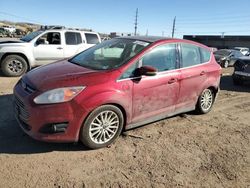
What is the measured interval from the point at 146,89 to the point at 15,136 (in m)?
2.20

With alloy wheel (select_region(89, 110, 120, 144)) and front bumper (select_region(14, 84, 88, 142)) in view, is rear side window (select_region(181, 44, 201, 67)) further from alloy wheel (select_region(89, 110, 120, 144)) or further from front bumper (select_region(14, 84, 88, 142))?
front bumper (select_region(14, 84, 88, 142))

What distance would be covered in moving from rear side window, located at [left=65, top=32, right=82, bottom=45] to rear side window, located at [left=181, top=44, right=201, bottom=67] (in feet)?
20.8

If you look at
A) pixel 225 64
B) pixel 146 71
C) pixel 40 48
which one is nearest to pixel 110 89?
pixel 146 71

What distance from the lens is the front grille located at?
155 inches

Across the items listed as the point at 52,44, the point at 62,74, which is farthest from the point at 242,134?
the point at 52,44

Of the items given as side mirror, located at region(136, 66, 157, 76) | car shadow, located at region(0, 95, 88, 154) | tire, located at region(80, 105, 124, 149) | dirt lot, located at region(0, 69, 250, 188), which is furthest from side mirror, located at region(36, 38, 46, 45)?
tire, located at region(80, 105, 124, 149)

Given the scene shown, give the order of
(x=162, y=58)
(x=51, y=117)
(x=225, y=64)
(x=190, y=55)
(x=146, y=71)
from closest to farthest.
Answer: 1. (x=51, y=117)
2. (x=146, y=71)
3. (x=162, y=58)
4. (x=190, y=55)
5. (x=225, y=64)

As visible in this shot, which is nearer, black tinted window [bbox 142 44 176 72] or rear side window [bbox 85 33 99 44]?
black tinted window [bbox 142 44 176 72]

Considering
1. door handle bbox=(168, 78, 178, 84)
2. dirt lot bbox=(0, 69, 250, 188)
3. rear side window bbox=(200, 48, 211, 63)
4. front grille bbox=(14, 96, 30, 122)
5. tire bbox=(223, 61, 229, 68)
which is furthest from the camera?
A: tire bbox=(223, 61, 229, 68)

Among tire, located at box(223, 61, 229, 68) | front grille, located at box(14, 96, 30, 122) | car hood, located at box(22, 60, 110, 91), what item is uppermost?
car hood, located at box(22, 60, 110, 91)

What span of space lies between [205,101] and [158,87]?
1.85 m

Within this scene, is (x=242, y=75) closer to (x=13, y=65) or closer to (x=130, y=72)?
(x=130, y=72)

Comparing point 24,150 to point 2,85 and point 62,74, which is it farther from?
point 2,85

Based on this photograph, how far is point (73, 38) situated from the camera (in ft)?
36.2
